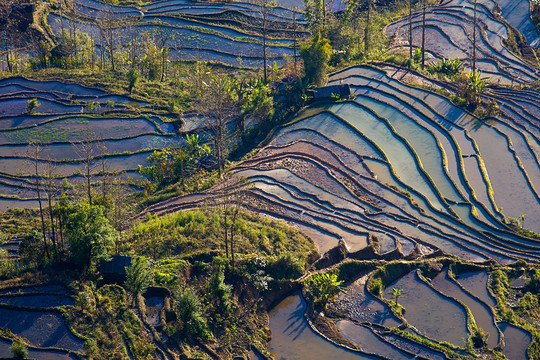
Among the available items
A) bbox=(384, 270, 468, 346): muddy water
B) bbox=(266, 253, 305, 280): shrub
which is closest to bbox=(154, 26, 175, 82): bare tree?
bbox=(266, 253, 305, 280): shrub

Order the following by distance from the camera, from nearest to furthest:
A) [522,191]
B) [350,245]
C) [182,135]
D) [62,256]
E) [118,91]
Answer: [62,256], [350,245], [522,191], [182,135], [118,91]

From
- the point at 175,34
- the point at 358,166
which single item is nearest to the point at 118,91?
the point at 175,34

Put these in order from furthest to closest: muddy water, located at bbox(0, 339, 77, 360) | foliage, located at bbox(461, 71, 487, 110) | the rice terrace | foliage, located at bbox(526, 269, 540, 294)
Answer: foliage, located at bbox(461, 71, 487, 110) → foliage, located at bbox(526, 269, 540, 294) → the rice terrace → muddy water, located at bbox(0, 339, 77, 360)

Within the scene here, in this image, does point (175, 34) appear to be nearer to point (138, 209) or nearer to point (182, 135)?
point (182, 135)

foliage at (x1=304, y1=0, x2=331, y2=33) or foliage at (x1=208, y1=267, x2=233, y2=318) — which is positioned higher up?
foliage at (x1=304, y1=0, x2=331, y2=33)

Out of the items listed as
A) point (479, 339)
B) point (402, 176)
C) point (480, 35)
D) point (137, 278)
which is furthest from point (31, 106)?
point (480, 35)

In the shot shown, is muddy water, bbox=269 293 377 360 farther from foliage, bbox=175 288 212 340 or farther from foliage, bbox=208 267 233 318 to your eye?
foliage, bbox=175 288 212 340

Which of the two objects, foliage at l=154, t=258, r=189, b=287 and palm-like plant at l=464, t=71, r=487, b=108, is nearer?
foliage at l=154, t=258, r=189, b=287
